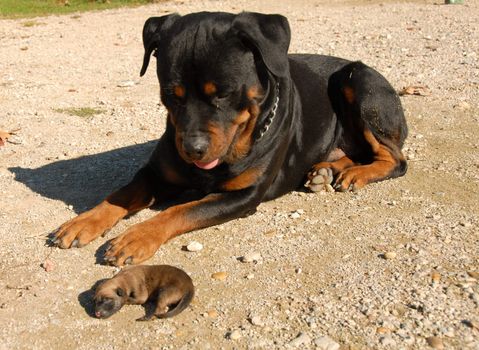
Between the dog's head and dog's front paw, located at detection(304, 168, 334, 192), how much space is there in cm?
111

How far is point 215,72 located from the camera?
4.31 metres

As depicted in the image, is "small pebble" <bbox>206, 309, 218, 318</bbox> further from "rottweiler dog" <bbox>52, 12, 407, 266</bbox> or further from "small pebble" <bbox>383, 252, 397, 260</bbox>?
"small pebble" <bbox>383, 252, 397, 260</bbox>

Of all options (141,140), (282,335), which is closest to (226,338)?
(282,335)

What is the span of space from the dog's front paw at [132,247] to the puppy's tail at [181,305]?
1.98 feet

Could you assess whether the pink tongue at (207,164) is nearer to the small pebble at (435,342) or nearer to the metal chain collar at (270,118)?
the metal chain collar at (270,118)

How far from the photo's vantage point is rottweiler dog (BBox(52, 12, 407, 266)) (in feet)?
14.4

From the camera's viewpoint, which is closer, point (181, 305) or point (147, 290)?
point (181, 305)

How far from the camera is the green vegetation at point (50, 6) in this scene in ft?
51.6

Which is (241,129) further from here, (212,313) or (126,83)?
(126,83)

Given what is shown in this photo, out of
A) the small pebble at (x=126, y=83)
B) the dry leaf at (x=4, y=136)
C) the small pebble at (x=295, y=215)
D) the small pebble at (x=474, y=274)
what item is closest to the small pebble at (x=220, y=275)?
the small pebble at (x=295, y=215)

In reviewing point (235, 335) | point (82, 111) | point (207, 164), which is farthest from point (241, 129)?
point (82, 111)

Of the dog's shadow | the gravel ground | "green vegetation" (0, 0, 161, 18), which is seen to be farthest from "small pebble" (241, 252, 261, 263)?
"green vegetation" (0, 0, 161, 18)

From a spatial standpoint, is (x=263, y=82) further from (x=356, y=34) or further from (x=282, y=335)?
(x=356, y=34)

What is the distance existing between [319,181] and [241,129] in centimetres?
111
